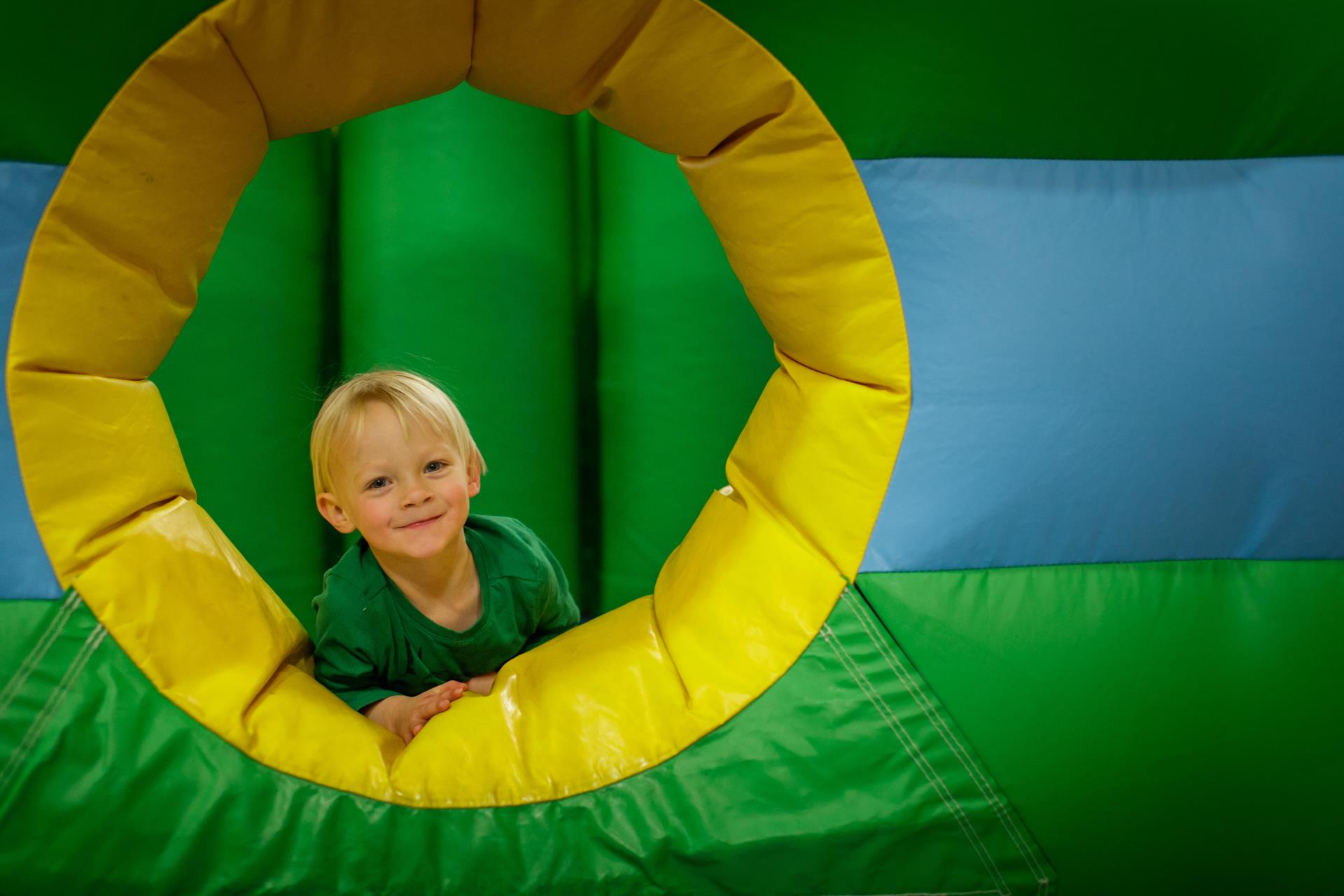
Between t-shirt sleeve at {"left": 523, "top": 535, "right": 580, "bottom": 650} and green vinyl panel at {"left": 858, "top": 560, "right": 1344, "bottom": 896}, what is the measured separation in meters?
0.59

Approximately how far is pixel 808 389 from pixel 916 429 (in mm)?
144

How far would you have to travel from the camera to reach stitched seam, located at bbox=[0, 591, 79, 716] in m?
0.94

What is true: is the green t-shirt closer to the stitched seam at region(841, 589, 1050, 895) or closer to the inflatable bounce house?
the inflatable bounce house

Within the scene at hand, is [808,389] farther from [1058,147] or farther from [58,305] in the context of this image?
[58,305]

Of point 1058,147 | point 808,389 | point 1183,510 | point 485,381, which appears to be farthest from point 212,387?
point 1183,510

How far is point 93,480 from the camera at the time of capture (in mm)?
1039

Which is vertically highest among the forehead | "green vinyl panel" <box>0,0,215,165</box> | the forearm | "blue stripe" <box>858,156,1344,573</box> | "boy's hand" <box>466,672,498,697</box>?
"green vinyl panel" <box>0,0,215,165</box>

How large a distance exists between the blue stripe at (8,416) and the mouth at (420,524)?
0.39 meters

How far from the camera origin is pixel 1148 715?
0.99m

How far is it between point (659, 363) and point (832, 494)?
25.9 inches

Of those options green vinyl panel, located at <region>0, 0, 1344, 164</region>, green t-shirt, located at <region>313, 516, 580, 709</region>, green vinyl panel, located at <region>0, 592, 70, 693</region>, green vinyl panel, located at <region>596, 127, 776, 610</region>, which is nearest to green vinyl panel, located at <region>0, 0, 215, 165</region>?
green vinyl panel, located at <region>0, 592, 70, 693</region>

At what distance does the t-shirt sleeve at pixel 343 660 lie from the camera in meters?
1.29

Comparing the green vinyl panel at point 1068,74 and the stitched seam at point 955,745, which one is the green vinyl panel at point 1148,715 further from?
the green vinyl panel at point 1068,74

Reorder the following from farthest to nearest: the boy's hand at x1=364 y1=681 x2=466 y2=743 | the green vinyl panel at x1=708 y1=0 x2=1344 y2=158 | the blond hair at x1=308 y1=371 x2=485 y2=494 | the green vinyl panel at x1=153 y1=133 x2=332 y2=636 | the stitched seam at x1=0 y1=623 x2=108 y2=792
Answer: the green vinyl panel at x1=153 y1=133 x2=332 y2=636 → the blond hair at x1=308 y1=371 x2=485 y2=494 → the boy's hand at x1=364 y1=681 x2=466 y2=743 → the green vinyl panel at x1=708 y1=0 x2=1344 y2=158 → the stitched seam at x1=0 y1=623 x2=108 y2=792
